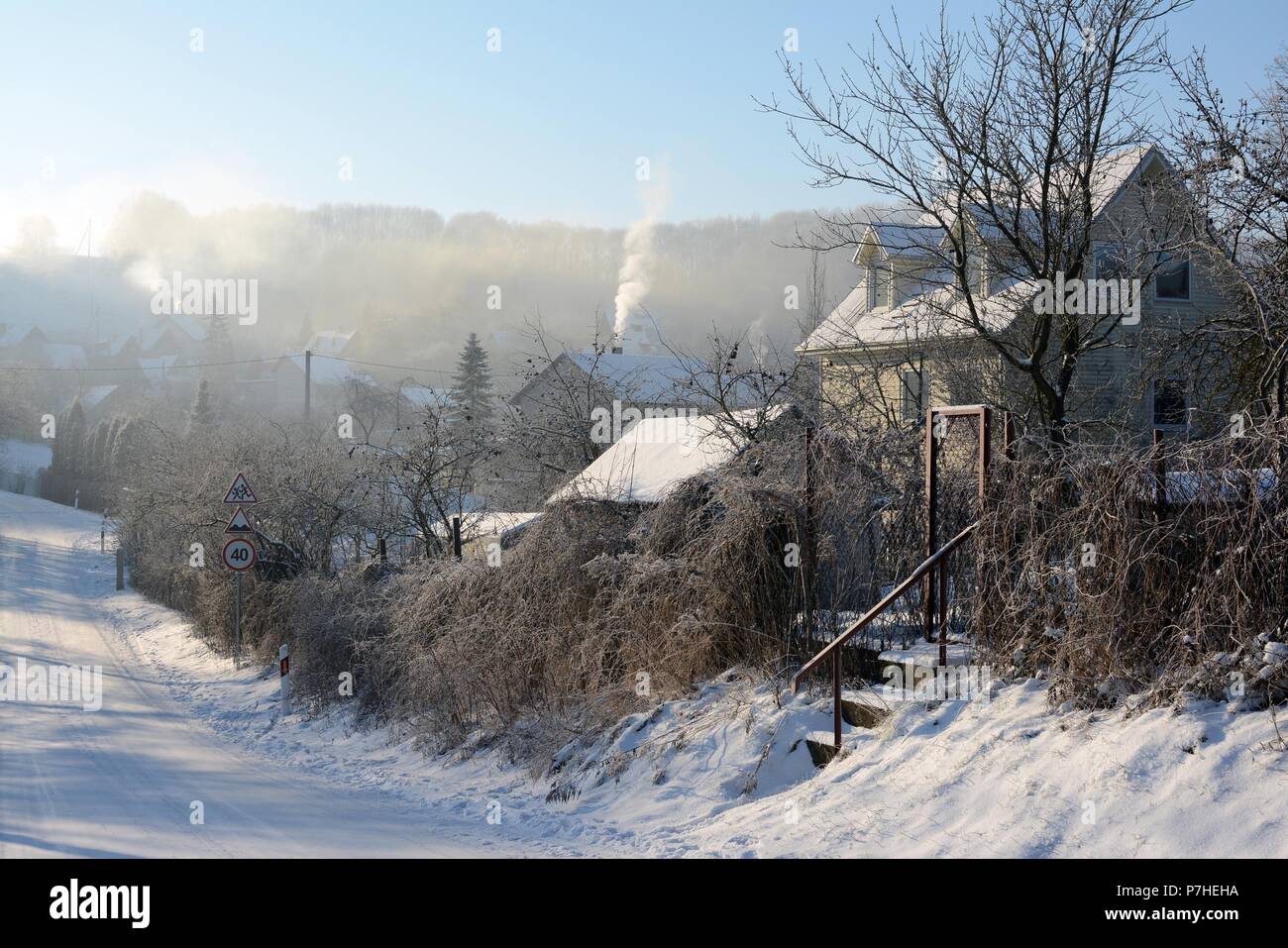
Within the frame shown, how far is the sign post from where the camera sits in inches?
746

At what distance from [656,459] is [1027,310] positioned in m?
6.23

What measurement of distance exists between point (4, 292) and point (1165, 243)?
163 meters

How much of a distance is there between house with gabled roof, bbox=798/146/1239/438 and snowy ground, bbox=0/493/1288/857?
592cm

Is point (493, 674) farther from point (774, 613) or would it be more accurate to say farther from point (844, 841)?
point (844, 841)

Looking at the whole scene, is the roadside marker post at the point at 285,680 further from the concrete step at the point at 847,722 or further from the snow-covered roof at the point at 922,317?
the concrete step at the point at 847,722

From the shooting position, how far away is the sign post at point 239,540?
1894 cm

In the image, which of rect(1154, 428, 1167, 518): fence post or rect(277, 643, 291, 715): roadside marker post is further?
rect(277, 643, 291, 715): roadside marker post

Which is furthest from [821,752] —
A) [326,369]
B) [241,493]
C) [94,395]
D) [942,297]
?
[326,369]

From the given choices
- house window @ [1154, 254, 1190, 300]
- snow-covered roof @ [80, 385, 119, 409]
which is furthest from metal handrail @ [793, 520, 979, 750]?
snow-covered roof @ [80, 385, 119, 409]

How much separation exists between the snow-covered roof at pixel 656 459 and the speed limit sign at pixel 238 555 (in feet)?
20.2

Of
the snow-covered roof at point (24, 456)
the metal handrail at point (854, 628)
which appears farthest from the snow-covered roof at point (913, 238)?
the snow-covered roof at point (24, 456)

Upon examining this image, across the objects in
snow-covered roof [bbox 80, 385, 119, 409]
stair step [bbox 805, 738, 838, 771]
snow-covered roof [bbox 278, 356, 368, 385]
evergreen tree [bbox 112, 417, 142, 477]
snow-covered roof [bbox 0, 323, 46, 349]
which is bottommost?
stair step [bbox 805, 738, 838, 771]

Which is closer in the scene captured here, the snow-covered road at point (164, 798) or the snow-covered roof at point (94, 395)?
the snow-covered road at point (164, 798)

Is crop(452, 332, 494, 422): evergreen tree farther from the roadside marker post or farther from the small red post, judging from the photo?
the small red post
